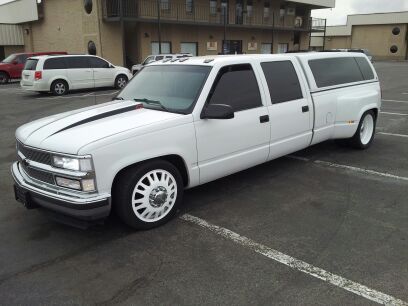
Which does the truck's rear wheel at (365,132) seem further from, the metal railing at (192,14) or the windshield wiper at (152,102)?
the metal railing at (192,14)

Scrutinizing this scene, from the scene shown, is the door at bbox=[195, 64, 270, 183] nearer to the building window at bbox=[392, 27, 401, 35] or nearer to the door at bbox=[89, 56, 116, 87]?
the door at bbox=[89, 56, 116, 87]

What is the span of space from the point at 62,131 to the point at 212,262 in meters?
1.97

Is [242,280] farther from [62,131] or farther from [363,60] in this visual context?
[363,60]

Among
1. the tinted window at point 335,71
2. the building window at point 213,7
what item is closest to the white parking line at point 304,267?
the tinted window at point 335,71

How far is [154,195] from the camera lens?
411 cm

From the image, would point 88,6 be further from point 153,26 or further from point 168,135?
point 168,135

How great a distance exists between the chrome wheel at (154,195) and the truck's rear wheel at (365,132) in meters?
4.09

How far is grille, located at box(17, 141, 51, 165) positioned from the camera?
383 cm

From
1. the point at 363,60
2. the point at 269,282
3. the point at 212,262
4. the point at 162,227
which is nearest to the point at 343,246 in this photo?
the point at 269,282

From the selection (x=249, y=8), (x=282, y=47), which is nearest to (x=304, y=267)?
(x=249, y=8)

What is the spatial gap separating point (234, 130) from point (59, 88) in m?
14.3

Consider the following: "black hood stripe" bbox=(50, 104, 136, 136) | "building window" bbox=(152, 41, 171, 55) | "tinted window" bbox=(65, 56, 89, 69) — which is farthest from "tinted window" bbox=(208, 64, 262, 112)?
"building window" bbox=(152, 41, 171, 55)

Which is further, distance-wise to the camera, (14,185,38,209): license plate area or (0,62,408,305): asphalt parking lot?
(14,185,38,209): license plate area

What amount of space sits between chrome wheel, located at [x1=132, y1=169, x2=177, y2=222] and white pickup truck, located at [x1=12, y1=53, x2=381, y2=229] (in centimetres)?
1
